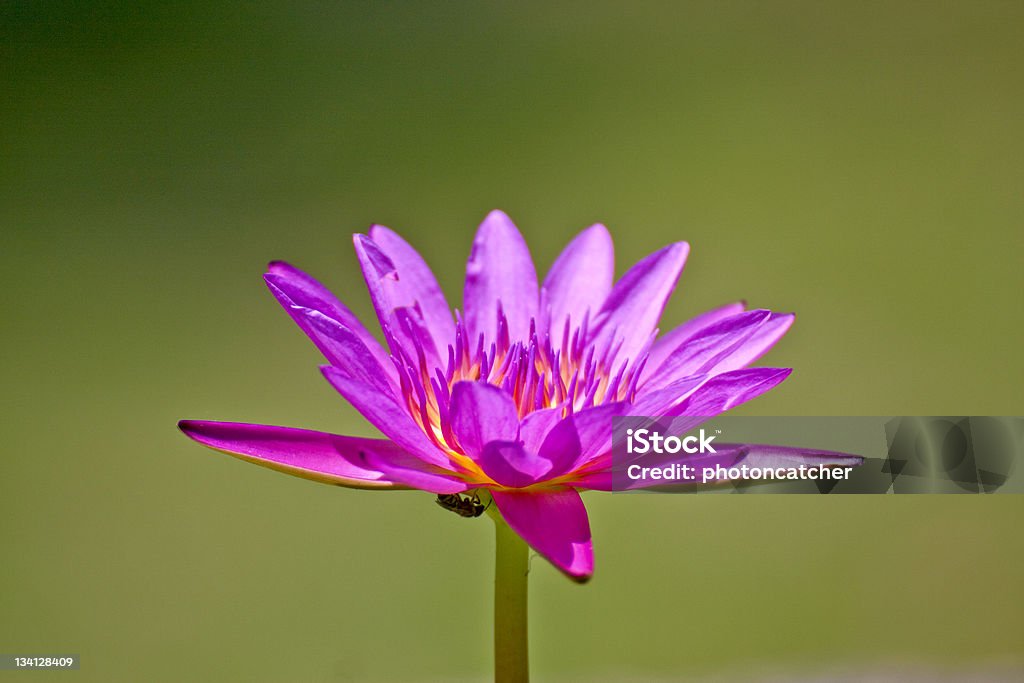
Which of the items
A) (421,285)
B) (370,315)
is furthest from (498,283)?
(370,315)

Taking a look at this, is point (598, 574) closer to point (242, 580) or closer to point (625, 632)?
point (625, 632)

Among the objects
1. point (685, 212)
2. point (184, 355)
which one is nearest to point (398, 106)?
point (685, 212)

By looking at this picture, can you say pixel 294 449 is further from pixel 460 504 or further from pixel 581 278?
pixel 581 278

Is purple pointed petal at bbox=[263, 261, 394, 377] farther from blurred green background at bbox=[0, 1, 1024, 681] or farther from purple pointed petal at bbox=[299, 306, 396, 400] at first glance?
blurred green background at bbox=[0, 1, 1024, 681]

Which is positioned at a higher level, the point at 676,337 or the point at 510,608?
the point at 676,337

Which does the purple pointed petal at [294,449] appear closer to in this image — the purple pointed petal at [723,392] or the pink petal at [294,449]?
the pink petal at [294,449]

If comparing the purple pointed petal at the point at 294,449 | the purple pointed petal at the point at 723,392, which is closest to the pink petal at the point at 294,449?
the purple pointed petal at the point at 294,449
